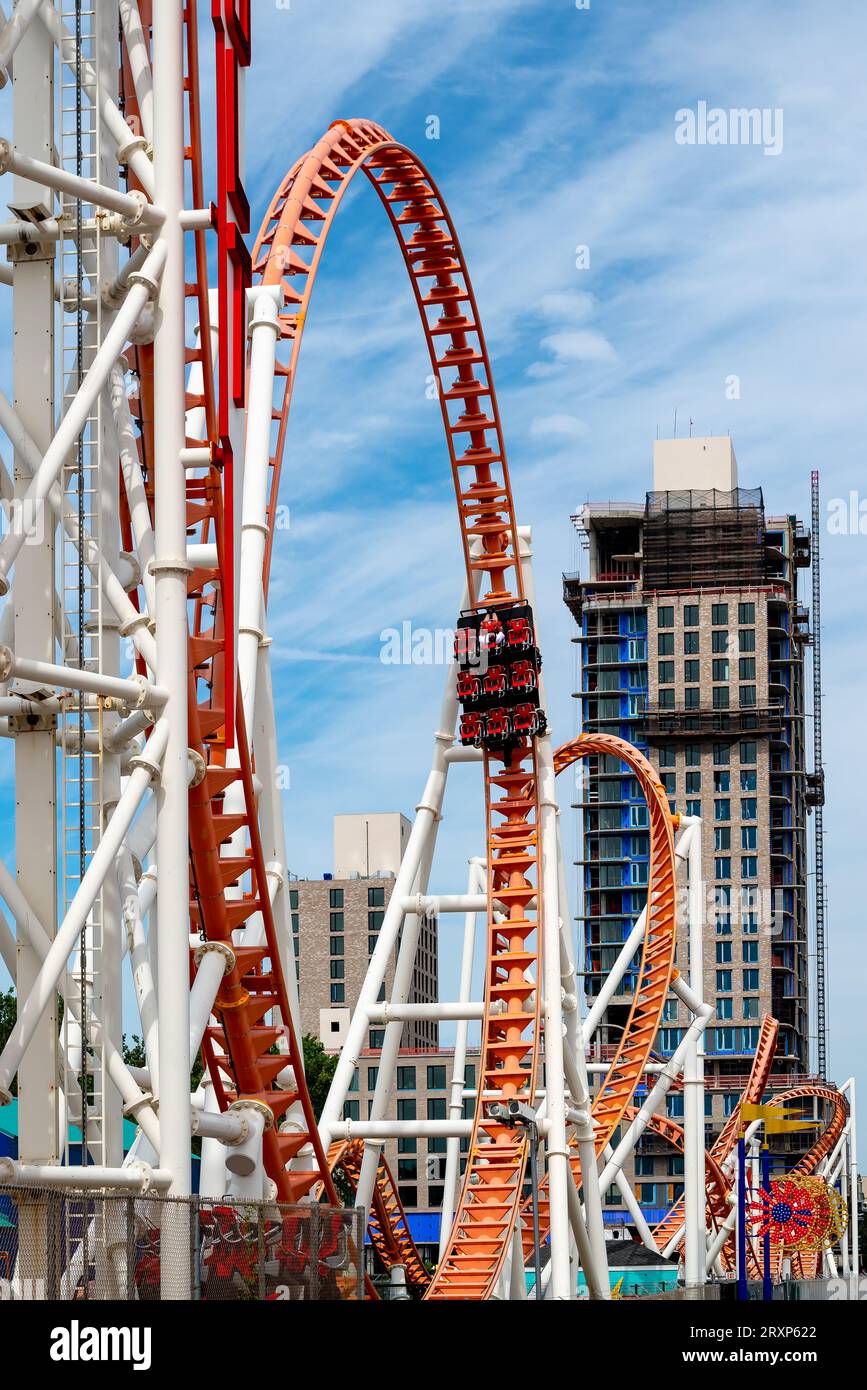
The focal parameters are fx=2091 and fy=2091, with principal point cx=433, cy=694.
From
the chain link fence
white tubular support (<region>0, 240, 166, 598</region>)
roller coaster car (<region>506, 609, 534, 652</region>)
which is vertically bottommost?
the chain link fence

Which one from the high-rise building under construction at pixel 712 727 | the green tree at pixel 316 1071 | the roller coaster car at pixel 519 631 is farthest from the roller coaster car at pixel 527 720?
the high-rise building under construction at pixel 712 727

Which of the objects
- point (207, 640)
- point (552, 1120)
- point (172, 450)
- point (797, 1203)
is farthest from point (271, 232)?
point (797, 1203)

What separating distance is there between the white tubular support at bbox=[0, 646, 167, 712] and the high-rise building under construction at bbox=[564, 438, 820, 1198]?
90.7m

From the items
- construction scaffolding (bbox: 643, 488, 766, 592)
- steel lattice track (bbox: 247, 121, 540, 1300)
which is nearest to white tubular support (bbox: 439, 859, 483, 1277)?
steel lattice track (bbox: 247, 121, 540, 1300)

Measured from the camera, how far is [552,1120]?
88.1ft

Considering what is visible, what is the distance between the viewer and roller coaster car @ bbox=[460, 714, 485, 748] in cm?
2916

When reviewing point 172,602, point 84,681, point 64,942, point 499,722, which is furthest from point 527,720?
point 64,942

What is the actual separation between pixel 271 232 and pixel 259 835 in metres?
8.29

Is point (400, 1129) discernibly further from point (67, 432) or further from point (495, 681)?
point (67, 432)

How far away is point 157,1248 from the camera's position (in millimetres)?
12039

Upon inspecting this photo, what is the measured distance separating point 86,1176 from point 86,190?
6.73 m

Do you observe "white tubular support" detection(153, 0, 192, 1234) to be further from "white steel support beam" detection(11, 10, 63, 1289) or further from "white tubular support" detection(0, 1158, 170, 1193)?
"white steel support beam" detection(11, 10, 63, 1289)

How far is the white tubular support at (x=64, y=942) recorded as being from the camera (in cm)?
1339
